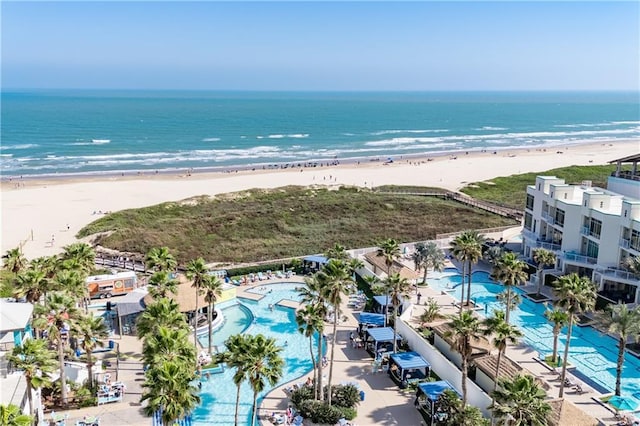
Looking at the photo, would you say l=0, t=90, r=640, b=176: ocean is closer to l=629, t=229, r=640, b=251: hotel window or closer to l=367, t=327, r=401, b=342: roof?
l=367, t=327, r=401, b=342: roof

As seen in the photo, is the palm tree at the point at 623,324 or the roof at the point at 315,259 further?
the roof at the point at 315,259

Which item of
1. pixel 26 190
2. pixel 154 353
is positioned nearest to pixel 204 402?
pixel 154 353

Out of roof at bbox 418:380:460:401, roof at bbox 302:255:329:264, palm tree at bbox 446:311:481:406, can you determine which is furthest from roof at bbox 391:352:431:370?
roof at bbox 302:255:329:264

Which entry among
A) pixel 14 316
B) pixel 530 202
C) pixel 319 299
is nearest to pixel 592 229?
pixel 530 202

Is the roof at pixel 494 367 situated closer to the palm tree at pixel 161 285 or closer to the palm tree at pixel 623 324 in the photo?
the palm tree at pixel 623 324

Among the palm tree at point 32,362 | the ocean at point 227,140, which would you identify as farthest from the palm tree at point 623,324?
the ocean at point 227,140

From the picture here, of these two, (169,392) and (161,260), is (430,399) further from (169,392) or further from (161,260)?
(161,260)
